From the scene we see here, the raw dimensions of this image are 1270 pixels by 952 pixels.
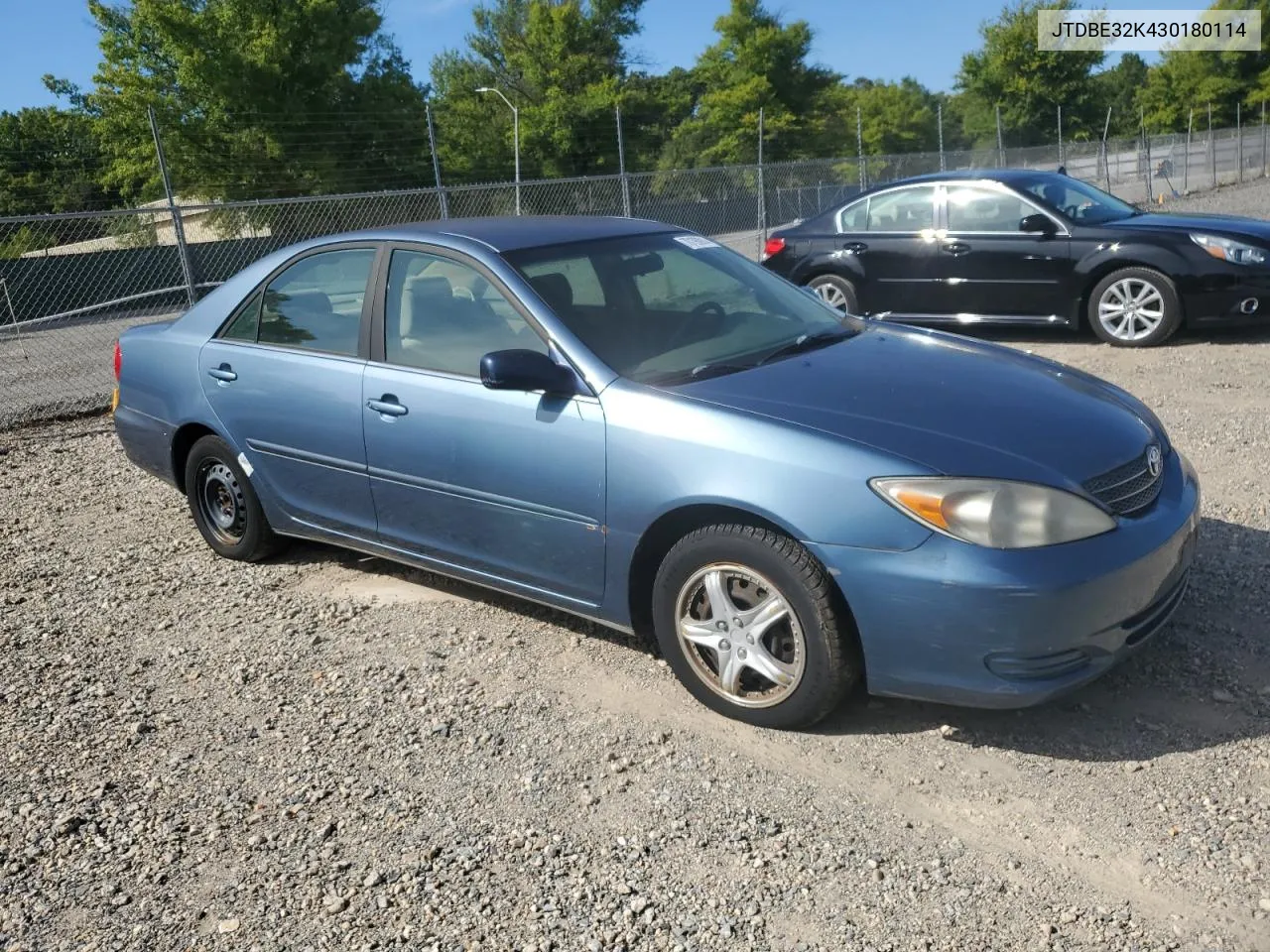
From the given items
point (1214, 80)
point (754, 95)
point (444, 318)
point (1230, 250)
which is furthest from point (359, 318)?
point (1214, 80)

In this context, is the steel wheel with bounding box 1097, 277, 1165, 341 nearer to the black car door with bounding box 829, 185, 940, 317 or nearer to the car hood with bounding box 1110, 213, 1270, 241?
the car hood with bounding box 1110, 213, 1270, 241

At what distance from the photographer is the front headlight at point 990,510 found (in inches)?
123

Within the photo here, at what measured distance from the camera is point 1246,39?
5631 cm

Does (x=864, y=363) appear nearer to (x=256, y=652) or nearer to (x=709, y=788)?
(x=709, y=788)

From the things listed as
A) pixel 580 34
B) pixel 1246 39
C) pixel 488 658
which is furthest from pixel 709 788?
pixel 1246 39

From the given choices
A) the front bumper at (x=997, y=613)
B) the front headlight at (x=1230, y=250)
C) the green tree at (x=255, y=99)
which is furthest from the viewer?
the green tree at (x=255, y=99)

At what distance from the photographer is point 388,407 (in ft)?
14.2

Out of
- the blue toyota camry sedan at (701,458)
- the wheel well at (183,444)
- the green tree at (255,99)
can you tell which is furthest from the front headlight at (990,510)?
the green tree at (255,99)

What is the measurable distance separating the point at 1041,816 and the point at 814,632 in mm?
759

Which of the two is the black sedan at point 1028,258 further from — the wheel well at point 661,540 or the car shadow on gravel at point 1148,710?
the wheel well at point 661,540

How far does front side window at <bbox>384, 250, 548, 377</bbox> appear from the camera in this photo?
412cm

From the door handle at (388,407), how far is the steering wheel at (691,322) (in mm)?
1020

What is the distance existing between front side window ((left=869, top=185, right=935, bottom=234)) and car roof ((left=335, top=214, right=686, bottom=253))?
5452mm

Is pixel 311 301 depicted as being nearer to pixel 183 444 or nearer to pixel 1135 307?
pixel 183 444
